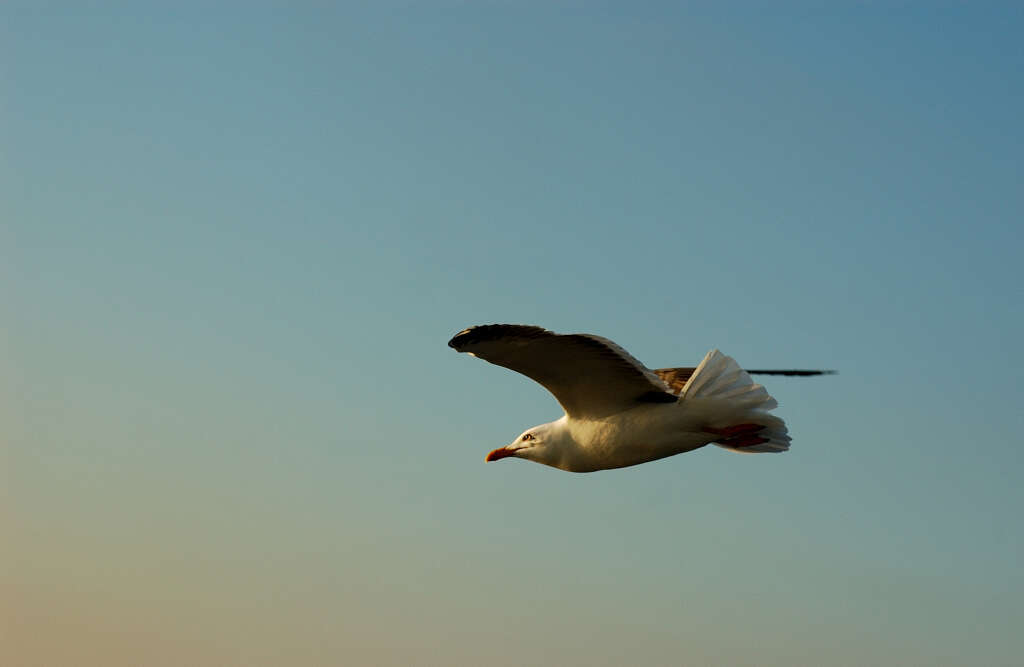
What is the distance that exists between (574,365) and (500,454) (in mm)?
2961

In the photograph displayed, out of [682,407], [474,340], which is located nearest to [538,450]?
[682,407]

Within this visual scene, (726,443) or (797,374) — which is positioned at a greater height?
(797,374)

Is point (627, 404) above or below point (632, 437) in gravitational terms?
above

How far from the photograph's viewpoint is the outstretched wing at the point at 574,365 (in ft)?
39.7

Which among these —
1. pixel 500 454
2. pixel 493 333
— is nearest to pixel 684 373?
pixel 500 454

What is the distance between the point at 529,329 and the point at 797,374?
15.4ft

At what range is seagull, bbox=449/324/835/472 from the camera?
12672mm

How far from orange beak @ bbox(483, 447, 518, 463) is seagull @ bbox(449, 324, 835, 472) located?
823 mm

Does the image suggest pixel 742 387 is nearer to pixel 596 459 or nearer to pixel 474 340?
pixel 596 459

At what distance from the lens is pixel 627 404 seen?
13.7 metres

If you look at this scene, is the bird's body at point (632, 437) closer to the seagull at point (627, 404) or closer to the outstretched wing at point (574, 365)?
the seagull at point (627, 404)

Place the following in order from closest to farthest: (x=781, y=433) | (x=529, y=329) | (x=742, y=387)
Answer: (x=529, y=329)
(x=742, y=387)
(x=781, y=433)

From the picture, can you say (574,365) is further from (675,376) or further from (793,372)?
(793,372)

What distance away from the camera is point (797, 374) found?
15.1 metres
